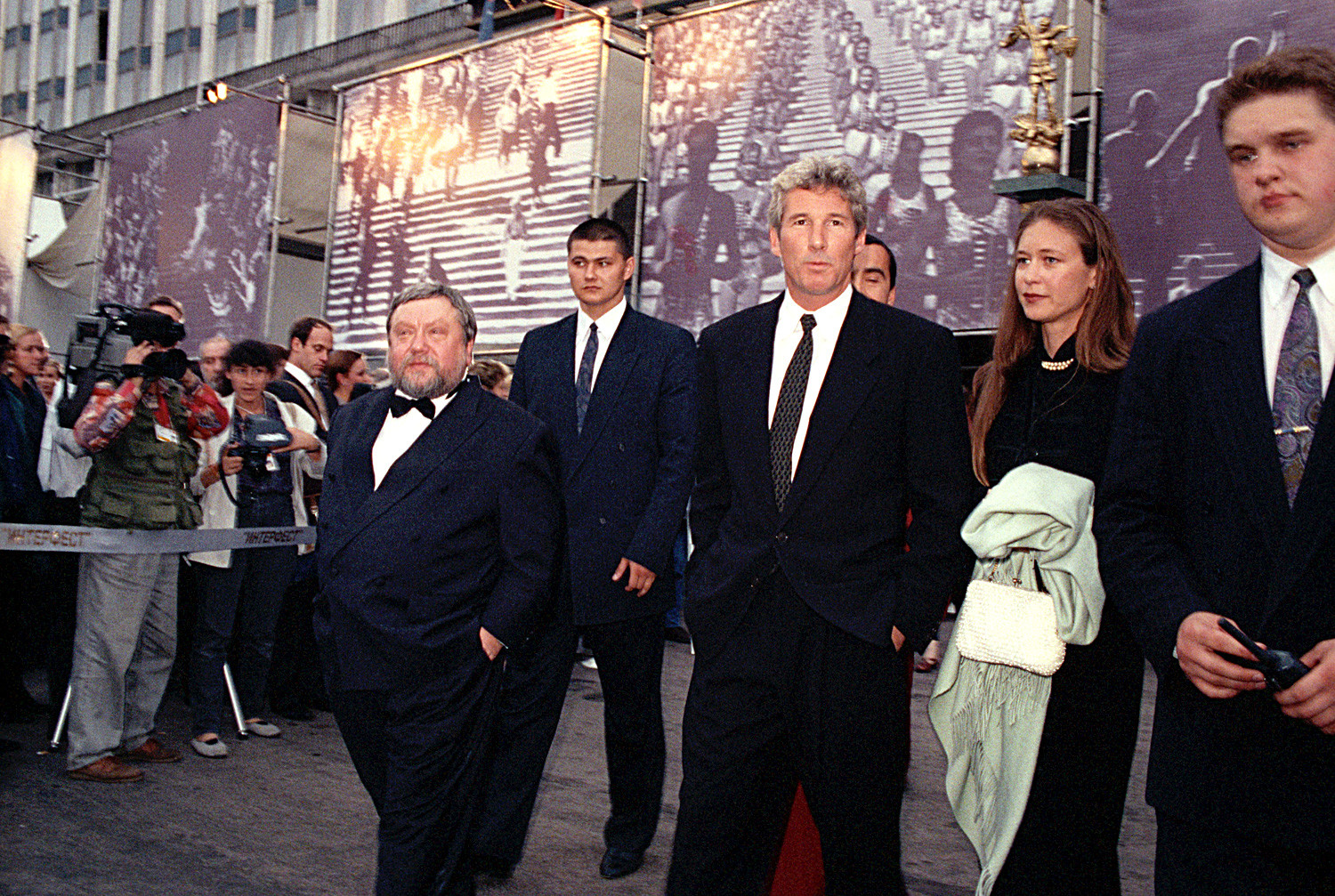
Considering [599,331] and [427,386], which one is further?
[599,331]

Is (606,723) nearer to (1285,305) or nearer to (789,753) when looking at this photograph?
(789,753)

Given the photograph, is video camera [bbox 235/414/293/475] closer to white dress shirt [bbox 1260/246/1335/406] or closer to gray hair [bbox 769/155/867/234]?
gray hair [bbox 769/155/867/234]

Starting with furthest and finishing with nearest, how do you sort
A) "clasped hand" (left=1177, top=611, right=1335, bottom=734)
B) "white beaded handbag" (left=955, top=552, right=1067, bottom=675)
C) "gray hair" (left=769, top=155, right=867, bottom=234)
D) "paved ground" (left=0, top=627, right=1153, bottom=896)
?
"paved ground" (left=0, top=627, right=1153, bottom=896) < "gray hair" (left=769, top=155, right=867, bottom=234) < "white beaded handbag" (left=955, top=552, right=1067, bottom=675) < "clasped hand" (left=1177, top=611, right=1335, bottom=734)

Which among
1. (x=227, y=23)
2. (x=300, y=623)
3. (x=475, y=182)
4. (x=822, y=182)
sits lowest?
(x=300, y=623)

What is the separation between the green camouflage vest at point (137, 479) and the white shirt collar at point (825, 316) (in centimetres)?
353

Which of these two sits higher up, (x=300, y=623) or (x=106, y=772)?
(x=300, y=623)

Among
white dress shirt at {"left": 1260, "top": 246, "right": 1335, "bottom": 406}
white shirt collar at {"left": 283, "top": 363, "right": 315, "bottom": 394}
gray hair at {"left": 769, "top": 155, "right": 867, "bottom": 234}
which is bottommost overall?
white dress shirt at {"left": 1260, "top": 246, "right": 1335, "bottom": 406}

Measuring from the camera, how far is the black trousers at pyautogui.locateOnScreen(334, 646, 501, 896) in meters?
3.31

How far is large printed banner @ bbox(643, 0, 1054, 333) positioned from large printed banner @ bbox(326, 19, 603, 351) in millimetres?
1146

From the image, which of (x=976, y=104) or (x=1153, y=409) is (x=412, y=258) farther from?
(x=1153, y=409)

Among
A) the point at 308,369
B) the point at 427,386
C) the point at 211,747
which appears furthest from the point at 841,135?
the point at 427,386

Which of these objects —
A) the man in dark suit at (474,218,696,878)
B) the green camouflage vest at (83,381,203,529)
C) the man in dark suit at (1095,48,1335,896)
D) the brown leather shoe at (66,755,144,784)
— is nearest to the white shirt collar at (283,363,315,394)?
the green camouflage vest at (83,381,203,529)

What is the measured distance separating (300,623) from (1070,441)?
5.46 m

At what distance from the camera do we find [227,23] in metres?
33.3
